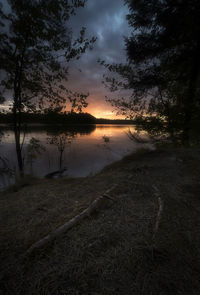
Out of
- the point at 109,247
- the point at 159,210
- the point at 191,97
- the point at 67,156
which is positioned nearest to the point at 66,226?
the point at 109,247

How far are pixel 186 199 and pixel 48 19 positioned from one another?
34.3ft

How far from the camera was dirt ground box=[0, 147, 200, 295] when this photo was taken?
4.02 ft

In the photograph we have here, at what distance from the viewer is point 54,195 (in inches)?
130

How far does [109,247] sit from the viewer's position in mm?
1628

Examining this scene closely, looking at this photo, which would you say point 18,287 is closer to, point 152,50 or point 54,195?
point 54,195

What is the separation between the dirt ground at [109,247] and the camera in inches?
48.3

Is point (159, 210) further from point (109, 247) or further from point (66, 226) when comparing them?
point (66, 226)

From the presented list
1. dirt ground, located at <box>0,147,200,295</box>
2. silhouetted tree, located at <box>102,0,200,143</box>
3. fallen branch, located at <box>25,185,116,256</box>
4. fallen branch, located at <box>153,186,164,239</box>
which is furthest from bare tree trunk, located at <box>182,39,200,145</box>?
fallen branch, located at <box>25,185,116,256</box>

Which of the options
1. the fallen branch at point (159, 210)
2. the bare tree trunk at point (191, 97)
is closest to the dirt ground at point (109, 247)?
the fallen branch at point (159, 210)

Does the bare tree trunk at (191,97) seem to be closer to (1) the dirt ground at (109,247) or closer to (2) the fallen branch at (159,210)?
(1) the dirt ground at (109,247)

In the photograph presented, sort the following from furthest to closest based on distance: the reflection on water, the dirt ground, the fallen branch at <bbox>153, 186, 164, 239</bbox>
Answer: the reflection on water, the fallen branch at <bbox>153, 186, 164, 239</bbox>, the dirt ground

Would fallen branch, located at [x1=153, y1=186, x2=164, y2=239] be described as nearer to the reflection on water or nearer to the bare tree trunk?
the reflection on water

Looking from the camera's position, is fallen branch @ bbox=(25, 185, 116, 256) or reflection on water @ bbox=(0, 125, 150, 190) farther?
reflection on water @ bbox=(0, 125, 150, 190)

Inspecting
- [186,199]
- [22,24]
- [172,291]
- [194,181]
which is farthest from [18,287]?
[22,24]
